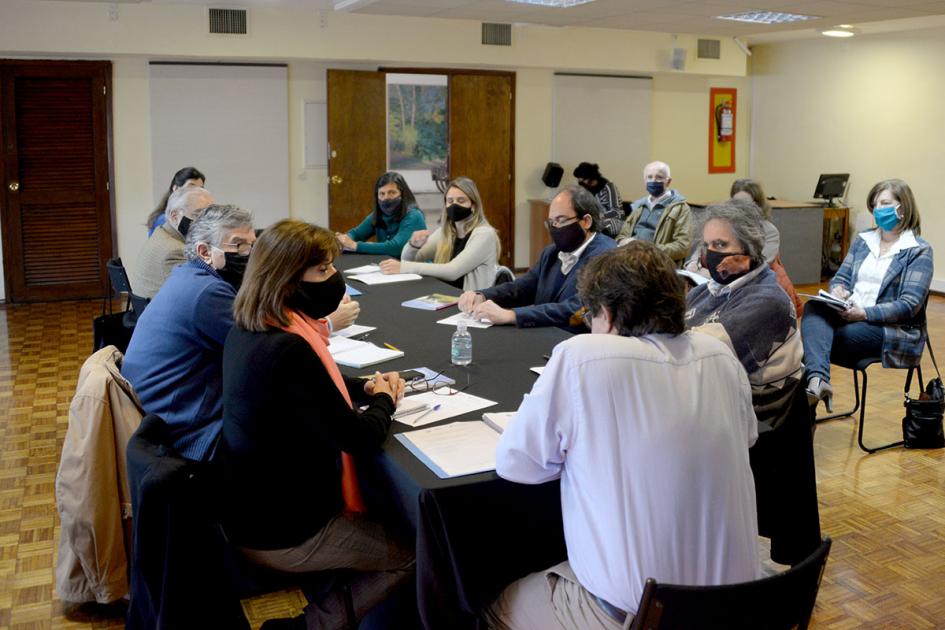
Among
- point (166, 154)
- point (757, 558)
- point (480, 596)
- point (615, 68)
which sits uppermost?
point (615, 68)

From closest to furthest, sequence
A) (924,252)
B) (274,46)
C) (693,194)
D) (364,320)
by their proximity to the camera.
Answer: (364,320)
(924,252)
(274,46)
(693,194)

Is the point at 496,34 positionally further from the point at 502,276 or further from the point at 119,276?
the point at 119,276

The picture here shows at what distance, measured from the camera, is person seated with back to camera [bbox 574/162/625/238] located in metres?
8.77

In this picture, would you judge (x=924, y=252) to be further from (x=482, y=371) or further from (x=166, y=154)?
(x=166, y=154)

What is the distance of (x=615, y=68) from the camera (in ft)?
33.6

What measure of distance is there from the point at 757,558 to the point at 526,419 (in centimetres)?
56

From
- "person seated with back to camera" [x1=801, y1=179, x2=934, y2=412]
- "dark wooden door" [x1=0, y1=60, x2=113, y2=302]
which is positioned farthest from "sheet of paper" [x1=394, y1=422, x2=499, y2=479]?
"dark wooden door" [x1=0, y1=60, x2=113, y2=302]

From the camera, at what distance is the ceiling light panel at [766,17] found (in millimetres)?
8241

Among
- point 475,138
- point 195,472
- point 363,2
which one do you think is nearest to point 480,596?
point 195,472

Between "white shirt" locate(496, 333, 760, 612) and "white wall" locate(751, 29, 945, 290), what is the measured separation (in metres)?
8.73

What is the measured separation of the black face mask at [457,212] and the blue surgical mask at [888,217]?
7.05ft

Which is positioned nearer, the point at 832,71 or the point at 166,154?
the point at 166,154

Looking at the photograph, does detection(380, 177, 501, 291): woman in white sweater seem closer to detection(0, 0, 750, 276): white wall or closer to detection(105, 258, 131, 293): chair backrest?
detection(105, 258, 131, 293): chair backrest

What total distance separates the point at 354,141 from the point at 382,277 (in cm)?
451
